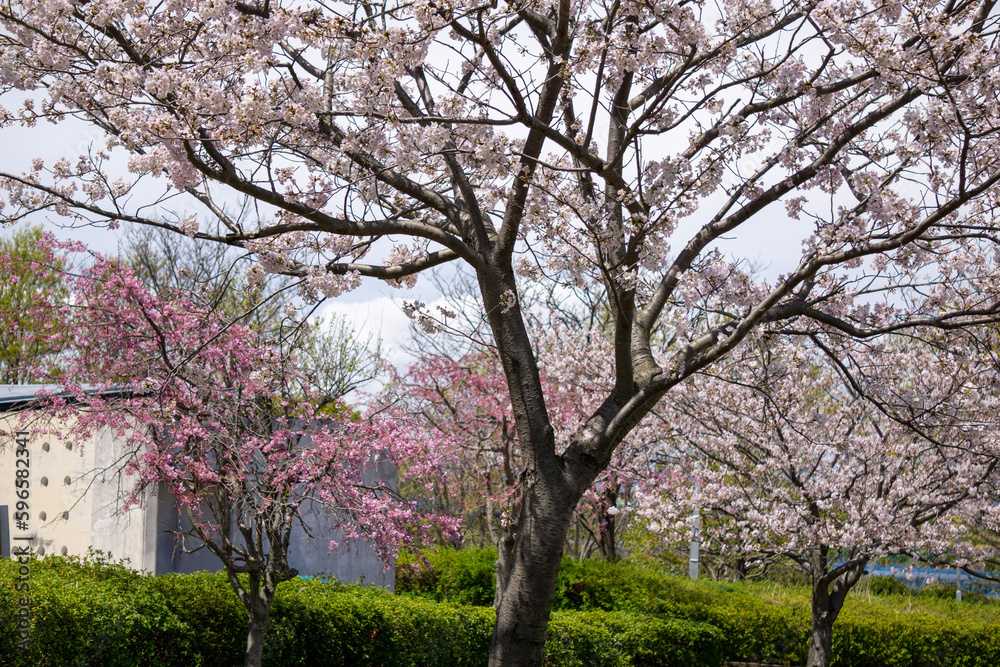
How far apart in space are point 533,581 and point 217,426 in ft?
8.83

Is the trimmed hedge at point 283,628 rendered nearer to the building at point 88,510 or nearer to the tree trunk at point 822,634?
the tree trunk at point 822,634

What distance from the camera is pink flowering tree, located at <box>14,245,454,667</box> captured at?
5770 mm

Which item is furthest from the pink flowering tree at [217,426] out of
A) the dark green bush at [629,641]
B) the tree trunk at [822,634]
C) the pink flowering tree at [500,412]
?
the tree trunk at [822,634]

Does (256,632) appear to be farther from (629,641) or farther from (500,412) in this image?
(500,412)

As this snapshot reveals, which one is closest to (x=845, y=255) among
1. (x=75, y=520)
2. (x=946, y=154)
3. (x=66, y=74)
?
(x=946, y=154)

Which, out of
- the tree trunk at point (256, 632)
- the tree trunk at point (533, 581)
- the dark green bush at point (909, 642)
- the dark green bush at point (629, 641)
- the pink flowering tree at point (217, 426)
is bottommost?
the dark green bush at point (909, 642)

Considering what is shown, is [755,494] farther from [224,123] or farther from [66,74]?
[66,74]

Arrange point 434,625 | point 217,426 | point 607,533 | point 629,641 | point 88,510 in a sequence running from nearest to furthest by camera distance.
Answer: point 217,426
point 434,625
point 629,641
point 88,510
point 607,533

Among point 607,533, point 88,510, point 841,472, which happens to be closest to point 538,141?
point 841,472

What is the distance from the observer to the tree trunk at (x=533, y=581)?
181 inches

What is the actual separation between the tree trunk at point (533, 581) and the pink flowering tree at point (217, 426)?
2042 mm

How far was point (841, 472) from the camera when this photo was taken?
7992 mm

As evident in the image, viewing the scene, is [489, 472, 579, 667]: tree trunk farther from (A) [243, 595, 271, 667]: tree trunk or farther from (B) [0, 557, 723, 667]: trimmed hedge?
(B) [0, 557, 723, 667]: trimmed hedge

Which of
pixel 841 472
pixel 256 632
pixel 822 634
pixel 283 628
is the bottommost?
pixel 822 634
